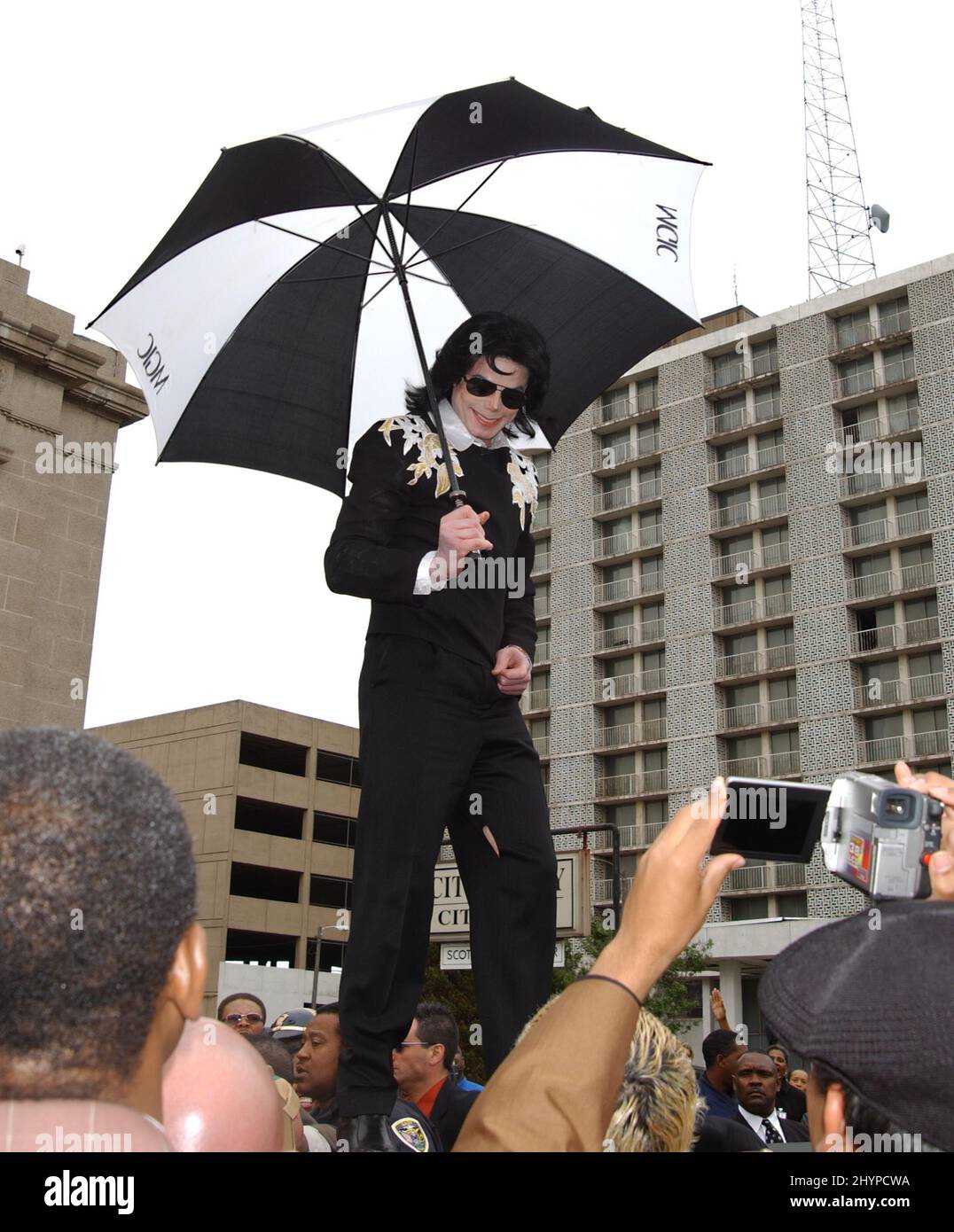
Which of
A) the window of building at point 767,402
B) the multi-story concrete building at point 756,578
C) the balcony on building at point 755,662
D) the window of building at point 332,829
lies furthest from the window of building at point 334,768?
the window of building at point 767,402

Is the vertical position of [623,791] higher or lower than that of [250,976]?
higher

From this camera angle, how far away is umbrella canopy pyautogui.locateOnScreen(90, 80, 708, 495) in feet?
13.2

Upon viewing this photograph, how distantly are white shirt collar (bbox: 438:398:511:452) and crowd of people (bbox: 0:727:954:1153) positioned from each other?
2.19 m

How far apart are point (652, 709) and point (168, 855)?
54.3 m

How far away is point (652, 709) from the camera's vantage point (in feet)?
180

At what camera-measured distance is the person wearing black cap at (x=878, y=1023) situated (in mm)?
1328

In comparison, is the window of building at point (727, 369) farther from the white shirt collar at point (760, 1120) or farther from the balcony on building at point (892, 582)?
the white shirt collar at point (760, 1120)

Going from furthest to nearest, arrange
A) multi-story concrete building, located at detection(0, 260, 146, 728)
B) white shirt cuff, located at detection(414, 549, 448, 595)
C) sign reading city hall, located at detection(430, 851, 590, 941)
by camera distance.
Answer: multi-story concrete building, located at detection(0, 260, 146, 728)
sign reading city hall, located at detection(430, 851, 590, 941)
white shirt cuff, located at detection(414, 549, 448, 595)

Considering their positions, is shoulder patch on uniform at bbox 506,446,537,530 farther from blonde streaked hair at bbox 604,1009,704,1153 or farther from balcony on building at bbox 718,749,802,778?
balcony on building at bbox 718,749,802,778

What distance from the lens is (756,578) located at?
174ft

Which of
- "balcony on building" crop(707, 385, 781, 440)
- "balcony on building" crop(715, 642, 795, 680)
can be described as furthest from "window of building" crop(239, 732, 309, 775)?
"balcony on building" crop(707, 385, 781, 440)
